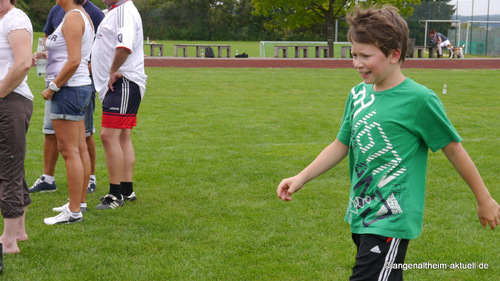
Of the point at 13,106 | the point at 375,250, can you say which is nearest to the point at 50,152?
the point at 13,106

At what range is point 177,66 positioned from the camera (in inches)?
977

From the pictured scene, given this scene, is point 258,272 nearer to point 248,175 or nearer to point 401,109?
point 401,109

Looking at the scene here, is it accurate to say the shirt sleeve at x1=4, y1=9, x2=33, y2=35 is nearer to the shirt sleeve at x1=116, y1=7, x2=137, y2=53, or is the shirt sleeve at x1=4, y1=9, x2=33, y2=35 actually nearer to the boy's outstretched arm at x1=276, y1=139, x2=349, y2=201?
the shirt sleeve at x1=116, y1=7, x2=137, y2=53

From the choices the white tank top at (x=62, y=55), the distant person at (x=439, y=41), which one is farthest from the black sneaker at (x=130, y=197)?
the distant person at (x=439, y=41)

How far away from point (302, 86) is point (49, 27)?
37.7ft

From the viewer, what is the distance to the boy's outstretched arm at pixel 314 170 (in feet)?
9.29

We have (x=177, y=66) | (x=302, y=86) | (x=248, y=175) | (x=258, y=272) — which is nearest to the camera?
(x=258, y=272)

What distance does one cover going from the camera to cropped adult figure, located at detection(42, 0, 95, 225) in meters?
4.58

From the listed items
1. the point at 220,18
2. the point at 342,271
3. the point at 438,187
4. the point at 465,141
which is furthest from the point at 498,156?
the point at 220,18

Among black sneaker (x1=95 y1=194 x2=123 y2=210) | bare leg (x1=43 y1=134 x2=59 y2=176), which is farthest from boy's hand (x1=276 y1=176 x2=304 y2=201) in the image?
bare leg (x1=43 y1=134 x2=59 y2=176)

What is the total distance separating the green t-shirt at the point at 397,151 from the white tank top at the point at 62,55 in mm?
2916

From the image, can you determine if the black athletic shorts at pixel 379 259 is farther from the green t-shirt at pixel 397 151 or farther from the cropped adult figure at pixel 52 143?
the cropped adult figure at pixel 52 143

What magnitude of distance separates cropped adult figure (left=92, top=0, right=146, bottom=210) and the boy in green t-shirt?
9.85 ft

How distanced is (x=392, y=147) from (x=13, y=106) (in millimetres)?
2741
